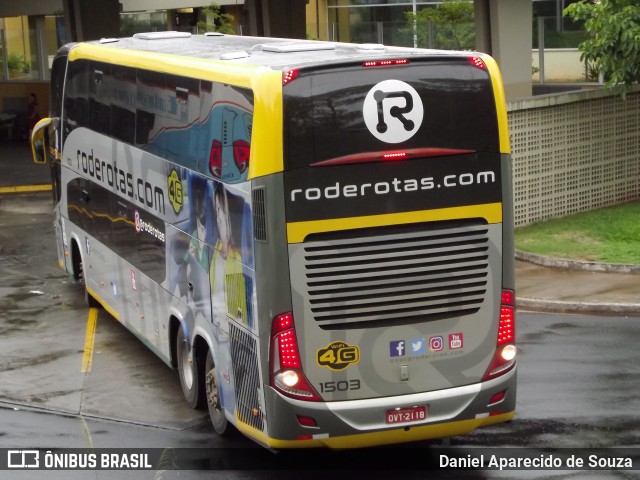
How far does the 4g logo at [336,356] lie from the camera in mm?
9969

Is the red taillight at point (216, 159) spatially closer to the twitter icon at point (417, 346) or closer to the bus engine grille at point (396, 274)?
the bus engine grille at point (396, 274)

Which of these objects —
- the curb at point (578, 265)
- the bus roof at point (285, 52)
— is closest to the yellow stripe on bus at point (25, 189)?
the curb at point (578, 265)

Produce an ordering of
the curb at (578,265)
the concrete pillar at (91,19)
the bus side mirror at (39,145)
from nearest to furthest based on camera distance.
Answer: the curb at (578,265) < the bus side mirror at (39,145) < the concrete pillar at (91,19)

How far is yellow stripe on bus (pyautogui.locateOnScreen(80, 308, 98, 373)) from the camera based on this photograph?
1479 cm

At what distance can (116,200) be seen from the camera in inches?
594

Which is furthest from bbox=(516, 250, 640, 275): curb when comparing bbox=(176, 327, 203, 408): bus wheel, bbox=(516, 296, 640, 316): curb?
bbox=(176, 327, 203, 408): bus wheel

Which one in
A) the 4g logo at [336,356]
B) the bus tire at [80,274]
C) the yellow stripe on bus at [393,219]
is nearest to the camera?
the yellow stripe on bus at [393,219]

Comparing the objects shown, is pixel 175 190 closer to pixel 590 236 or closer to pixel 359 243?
pixel 359 243

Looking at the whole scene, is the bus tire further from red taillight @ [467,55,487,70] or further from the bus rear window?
red taillight @ [467,55,487,70]

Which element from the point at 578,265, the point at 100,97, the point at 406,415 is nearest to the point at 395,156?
the point at 406,415

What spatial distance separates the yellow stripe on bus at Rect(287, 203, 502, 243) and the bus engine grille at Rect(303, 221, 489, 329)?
0.21 feet

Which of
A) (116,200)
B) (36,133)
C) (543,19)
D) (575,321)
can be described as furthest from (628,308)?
(543,19)

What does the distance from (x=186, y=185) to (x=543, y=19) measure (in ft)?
93.3

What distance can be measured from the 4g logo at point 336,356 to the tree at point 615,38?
13.4m
